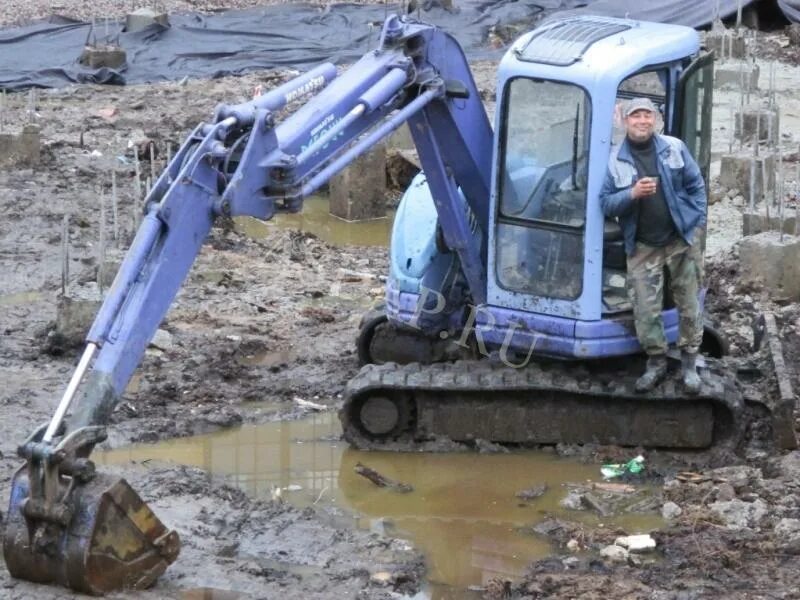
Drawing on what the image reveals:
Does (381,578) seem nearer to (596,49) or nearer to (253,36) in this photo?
(596,49)

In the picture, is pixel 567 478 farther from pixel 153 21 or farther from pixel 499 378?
pixel 153 21

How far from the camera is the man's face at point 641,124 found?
909 centimetres

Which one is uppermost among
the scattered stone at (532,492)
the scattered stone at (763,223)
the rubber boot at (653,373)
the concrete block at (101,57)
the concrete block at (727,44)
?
the concrete block at (727,44)

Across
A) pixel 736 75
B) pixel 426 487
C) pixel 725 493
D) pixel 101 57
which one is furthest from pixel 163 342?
pixel 736 75

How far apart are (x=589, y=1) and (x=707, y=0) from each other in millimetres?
2448

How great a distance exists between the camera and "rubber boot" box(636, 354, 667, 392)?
974 cm

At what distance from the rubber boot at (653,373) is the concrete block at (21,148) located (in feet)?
30.4

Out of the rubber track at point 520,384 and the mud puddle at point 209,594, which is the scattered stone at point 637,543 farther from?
the mud puddle at point 209,594

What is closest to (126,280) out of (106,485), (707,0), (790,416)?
(106,485)

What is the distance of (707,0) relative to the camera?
2464 centimetres

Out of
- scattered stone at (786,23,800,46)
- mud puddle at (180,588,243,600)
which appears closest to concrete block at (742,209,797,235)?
mud puddle at (180,588,243,600)

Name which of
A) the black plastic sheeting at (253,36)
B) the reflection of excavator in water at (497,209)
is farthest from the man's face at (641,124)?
the black plastic sheeting at (253,36)

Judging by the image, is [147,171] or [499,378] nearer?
[499,378]

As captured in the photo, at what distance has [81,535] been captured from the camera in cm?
723
